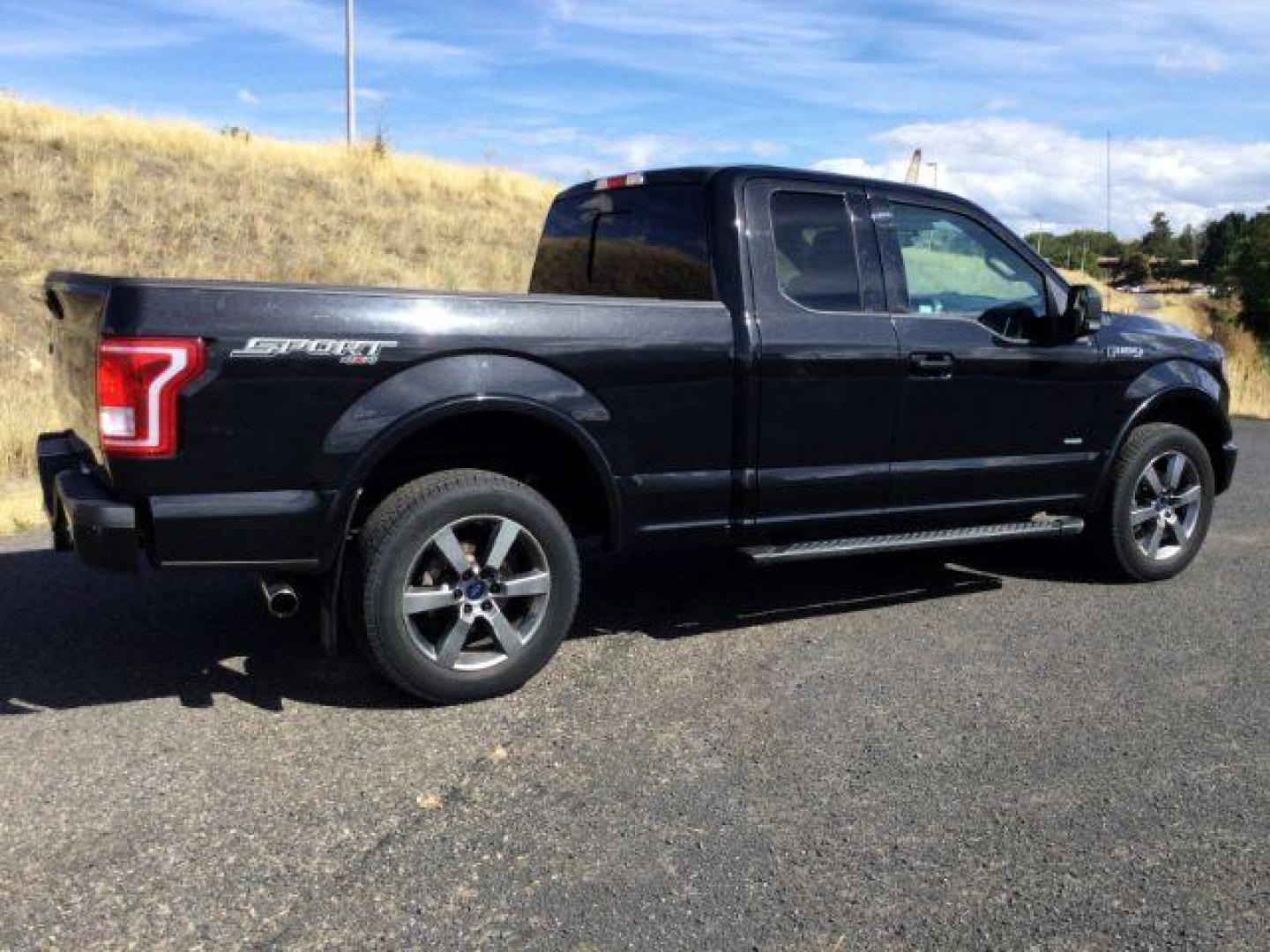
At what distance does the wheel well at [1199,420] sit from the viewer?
6203mm

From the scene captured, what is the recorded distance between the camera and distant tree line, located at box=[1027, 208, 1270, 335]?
171ft

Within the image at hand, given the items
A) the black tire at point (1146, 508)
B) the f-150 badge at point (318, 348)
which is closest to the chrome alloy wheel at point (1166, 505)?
the black tire at point (1146, 508)

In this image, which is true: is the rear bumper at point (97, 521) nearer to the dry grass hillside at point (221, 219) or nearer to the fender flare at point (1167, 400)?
the fender flare at point (1167, 400)

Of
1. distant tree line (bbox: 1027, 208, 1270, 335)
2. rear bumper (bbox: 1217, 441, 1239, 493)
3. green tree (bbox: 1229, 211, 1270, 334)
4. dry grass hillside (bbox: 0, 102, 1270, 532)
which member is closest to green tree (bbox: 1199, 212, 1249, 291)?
distant tree line (bbox: 1027, 208, 1270, 335)

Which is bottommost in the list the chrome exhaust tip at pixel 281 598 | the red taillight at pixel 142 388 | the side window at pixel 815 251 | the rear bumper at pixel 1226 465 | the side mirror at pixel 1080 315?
the chrome exhaust tip at pixel 281 598

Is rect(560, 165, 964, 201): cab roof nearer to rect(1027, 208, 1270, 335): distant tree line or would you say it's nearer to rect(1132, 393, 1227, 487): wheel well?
rect(1132, 393, 1227, 487): wheel well

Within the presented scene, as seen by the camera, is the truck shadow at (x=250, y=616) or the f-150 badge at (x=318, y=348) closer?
the f-150 badge at (x=318, y=348)

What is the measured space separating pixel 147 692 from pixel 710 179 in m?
3.02

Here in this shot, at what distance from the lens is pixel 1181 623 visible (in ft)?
17.8

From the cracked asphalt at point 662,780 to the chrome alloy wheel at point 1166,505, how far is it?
0.52 meters

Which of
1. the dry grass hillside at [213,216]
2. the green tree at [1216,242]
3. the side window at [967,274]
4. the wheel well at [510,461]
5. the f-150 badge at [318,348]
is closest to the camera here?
the f-150 badge at [318,348]

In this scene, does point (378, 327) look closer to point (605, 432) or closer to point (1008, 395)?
point (605, 432)

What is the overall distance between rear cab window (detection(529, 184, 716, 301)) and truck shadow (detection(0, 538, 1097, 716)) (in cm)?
151

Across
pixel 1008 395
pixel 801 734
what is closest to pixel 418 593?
pixel 801 734
